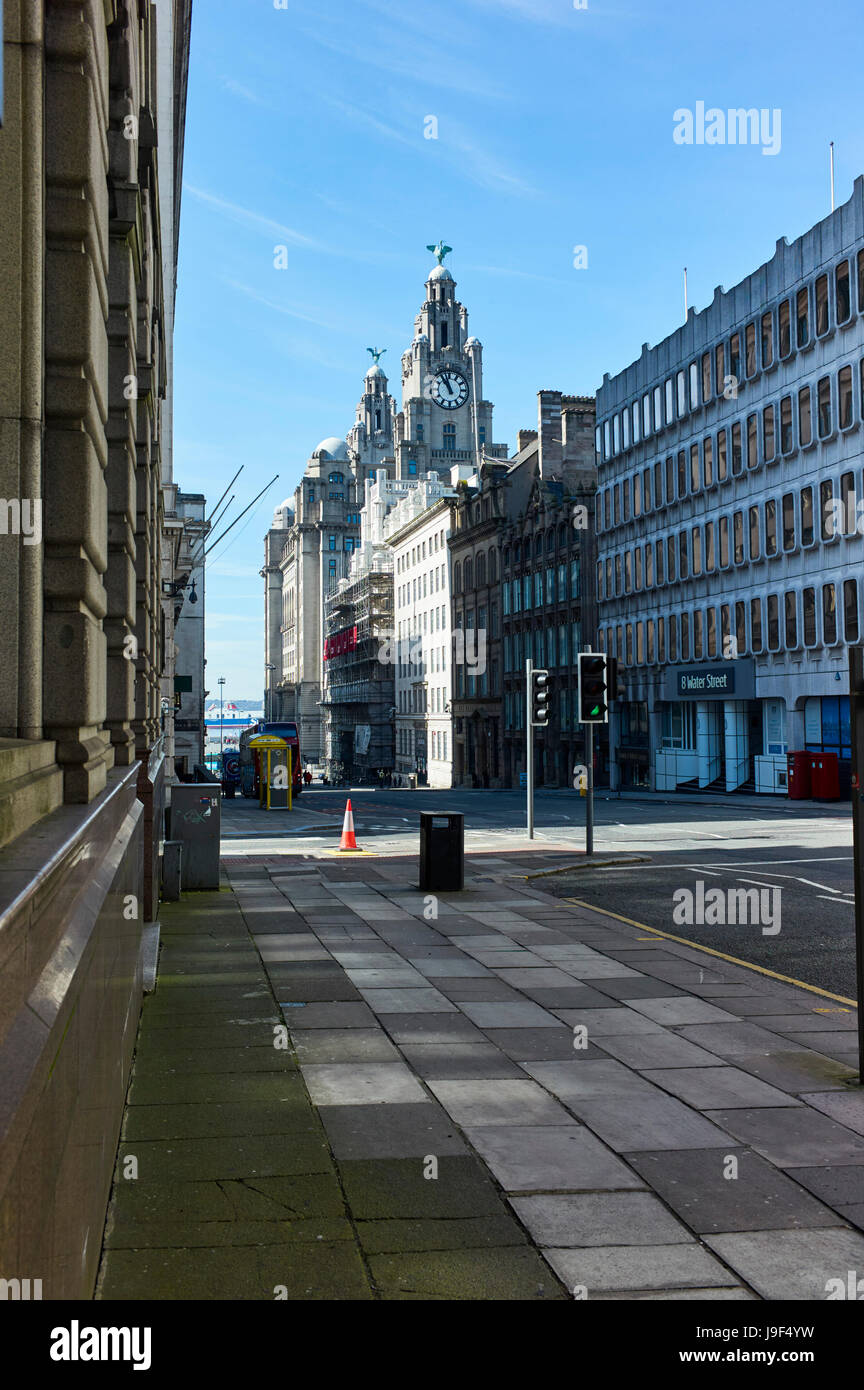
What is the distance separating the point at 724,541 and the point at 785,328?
9.49m

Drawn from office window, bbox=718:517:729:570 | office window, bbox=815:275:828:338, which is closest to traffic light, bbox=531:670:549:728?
office window, bbox=815:275:828:338

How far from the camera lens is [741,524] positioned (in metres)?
51.4

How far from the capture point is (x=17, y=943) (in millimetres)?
2502

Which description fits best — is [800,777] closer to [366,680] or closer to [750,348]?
[750,348]


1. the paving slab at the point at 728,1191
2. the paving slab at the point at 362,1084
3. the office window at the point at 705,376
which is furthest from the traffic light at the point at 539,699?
the office window at the point at 705,376

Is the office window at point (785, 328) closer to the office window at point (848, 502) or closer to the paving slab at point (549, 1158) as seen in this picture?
the office window at point (848, 502)

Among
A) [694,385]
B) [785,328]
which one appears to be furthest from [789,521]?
[694,385]

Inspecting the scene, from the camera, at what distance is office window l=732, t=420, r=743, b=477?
51.3 metres

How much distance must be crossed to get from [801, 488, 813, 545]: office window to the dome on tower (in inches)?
5386

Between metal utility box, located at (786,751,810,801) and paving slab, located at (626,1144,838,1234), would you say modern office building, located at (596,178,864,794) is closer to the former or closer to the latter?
metal utility box, located at (786,751,810,801)

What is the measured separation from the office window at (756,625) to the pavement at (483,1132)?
131ft

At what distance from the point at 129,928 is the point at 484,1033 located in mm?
2792
